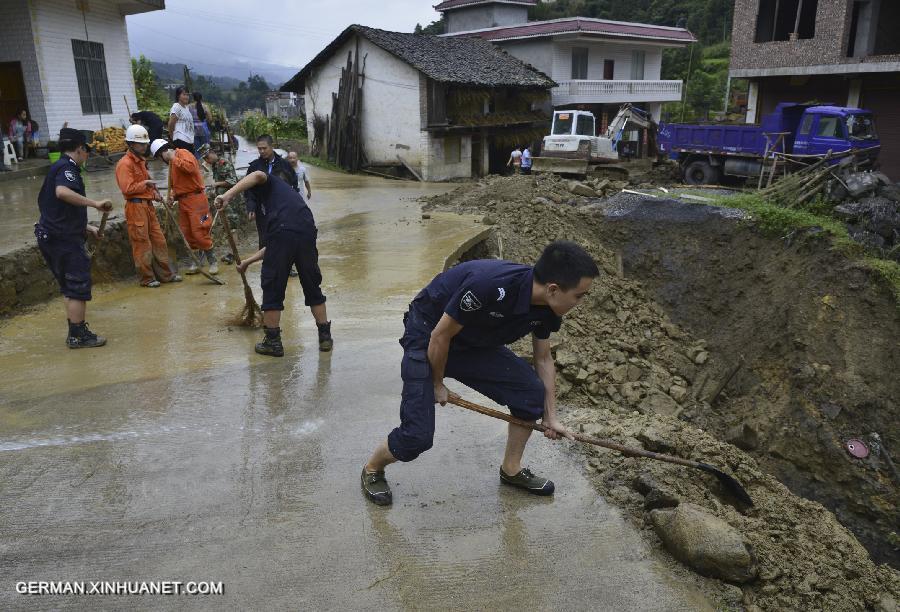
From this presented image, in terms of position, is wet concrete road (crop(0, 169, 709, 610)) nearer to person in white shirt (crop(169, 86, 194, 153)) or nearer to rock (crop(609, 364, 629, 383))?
rock (crop(609, 364, 629, 383))

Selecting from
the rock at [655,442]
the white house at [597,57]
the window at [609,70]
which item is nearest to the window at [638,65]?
the white house at [597,57]

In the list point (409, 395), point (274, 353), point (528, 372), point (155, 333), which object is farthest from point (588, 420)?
point (155, 333)

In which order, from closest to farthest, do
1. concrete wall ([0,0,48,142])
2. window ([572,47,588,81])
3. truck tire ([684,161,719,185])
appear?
concrete wall ([0,0,48,142]) → truck tire ([684,161,719,185]) → window ([572,47,588,81])

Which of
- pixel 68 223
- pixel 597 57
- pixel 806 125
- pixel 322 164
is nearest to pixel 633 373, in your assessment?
pixel 68 223

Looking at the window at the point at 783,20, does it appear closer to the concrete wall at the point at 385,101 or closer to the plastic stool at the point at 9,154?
the concrete wall at the point at 385,101

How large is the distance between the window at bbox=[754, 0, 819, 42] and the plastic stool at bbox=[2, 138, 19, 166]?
20.5 m

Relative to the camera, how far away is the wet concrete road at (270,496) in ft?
9.49

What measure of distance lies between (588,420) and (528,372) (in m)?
1.45

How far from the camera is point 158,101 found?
22.9 m

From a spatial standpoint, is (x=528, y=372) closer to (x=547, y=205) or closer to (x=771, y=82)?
(x=547, y=205)

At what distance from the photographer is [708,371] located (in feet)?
33.2

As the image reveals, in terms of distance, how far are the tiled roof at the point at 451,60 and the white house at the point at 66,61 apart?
8370 millimetres

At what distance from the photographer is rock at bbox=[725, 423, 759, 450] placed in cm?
821

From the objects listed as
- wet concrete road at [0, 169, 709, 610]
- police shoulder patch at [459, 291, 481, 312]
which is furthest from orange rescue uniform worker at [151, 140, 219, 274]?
police shoulder patch at [459, 291, 481, 312]
